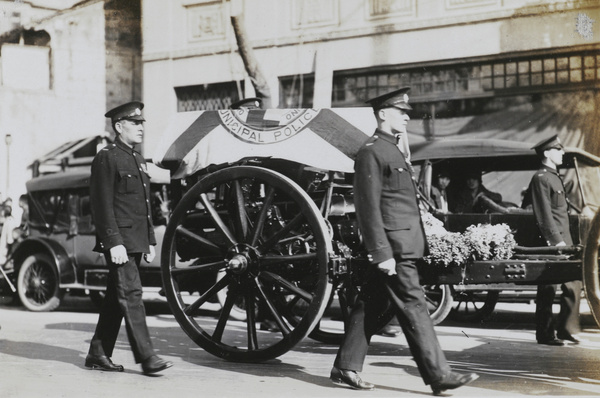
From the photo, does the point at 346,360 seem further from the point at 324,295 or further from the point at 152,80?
the point at 152,80

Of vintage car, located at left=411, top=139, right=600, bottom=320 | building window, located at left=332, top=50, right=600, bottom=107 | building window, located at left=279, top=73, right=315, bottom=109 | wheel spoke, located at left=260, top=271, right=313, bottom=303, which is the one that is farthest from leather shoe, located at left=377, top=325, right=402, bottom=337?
building window, located at left=279, top=73, right=315, bottom=109

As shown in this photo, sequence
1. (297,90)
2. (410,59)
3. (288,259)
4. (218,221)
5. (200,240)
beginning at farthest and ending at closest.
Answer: (297,90) < (410,59) < (200,240) < (218,221) < (288,259)

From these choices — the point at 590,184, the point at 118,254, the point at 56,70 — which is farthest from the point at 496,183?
the point at 56,70

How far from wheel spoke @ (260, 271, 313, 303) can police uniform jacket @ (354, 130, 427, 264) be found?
0.96 metres

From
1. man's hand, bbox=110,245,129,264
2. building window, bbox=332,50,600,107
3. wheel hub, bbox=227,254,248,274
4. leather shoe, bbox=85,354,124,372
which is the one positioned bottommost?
leather shoe, bbox=85,354,124,372

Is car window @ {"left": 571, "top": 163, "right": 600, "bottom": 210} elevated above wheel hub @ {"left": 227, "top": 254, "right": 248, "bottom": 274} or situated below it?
above

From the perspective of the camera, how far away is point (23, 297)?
11625mm

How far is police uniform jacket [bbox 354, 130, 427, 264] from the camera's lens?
521 centimetres

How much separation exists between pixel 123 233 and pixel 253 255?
983 millimetres

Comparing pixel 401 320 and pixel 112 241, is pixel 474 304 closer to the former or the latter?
pixel 401 320

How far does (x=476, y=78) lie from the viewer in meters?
14.5

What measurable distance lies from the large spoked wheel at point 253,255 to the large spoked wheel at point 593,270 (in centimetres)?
174

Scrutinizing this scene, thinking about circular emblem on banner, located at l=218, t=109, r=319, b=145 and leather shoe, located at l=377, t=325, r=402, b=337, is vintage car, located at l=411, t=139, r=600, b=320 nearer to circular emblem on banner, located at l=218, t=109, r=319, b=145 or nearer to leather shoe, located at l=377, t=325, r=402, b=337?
leather shoe, located at l=377, t=325, r=402, b=337

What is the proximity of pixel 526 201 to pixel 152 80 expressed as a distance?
426 inches
